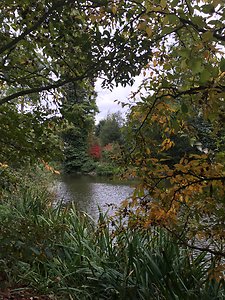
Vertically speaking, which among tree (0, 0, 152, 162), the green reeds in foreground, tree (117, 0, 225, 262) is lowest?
the green reeds in foreground

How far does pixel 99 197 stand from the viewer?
43.8 feet

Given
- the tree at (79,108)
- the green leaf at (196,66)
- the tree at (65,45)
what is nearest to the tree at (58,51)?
the tree at (65,45)

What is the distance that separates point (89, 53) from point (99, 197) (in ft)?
38.5

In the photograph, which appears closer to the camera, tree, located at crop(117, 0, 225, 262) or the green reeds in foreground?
tree, located at crop(117, 0, 225, 262)

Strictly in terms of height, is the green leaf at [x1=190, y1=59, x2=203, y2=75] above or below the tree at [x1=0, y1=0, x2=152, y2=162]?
below

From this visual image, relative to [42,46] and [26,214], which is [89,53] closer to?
[42,46]

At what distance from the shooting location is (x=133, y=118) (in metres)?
2.17

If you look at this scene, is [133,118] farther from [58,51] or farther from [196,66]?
[196,66]

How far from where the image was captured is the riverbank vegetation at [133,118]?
1644 millimetres

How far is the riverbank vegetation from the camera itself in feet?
5.39

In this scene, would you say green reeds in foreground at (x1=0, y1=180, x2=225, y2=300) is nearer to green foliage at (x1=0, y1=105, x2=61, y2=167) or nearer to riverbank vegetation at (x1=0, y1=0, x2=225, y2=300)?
riverbank vegetation at (x1=0, y1=0, x2=225, y2=300)

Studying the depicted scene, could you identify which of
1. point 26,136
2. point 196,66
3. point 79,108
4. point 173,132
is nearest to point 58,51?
point 79,108

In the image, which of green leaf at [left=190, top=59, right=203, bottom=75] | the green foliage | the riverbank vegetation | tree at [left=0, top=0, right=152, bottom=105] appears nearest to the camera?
green leaf at [left=190, top=59, right=203, bottom=75]

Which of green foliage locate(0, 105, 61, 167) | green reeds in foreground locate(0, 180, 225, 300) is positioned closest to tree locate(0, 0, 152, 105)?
green foliage locate(0, 105, 61, 167)
